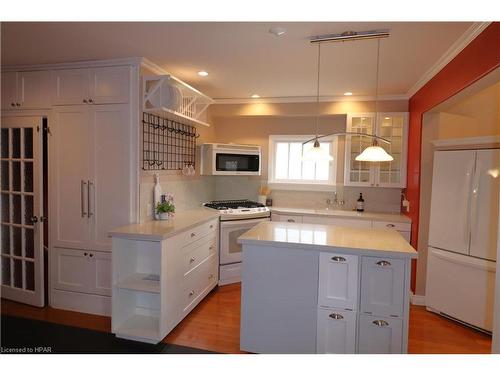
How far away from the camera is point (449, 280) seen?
303cm

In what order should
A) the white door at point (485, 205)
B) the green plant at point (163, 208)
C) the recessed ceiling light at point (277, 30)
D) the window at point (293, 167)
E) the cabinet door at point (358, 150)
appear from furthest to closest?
the window at point (293, 167), the cabinet door at point (358, 150), the green plant at point (163, 208), the white door at point (485, 205), the recessed ceiling light at point (277, 30)

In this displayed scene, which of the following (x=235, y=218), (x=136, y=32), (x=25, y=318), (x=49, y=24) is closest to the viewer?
(x=49, y=24)

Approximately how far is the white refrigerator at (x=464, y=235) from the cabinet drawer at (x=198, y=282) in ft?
7.61

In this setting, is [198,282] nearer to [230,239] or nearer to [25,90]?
[230,239]

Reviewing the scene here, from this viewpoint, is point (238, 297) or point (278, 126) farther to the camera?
point (278, 126)

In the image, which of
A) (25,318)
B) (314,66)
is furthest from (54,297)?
(314,66)

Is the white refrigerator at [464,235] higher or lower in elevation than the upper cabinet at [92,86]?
lower

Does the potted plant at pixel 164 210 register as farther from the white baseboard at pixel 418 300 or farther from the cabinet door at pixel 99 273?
the white baseboard at pixel 418 300

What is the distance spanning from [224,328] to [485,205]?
2565 mm

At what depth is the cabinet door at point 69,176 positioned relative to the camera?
2.92 m

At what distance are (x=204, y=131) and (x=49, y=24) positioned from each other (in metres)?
2.40

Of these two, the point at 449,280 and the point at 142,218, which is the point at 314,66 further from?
the point at 449,280

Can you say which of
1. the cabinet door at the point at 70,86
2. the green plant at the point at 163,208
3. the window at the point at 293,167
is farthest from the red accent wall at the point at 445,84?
the cabinet door at the point at 70,86

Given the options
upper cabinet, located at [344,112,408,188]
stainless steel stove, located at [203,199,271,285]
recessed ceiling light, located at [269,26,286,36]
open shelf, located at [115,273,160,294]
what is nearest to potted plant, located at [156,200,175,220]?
open shelf, located at [115,273,160,294]
